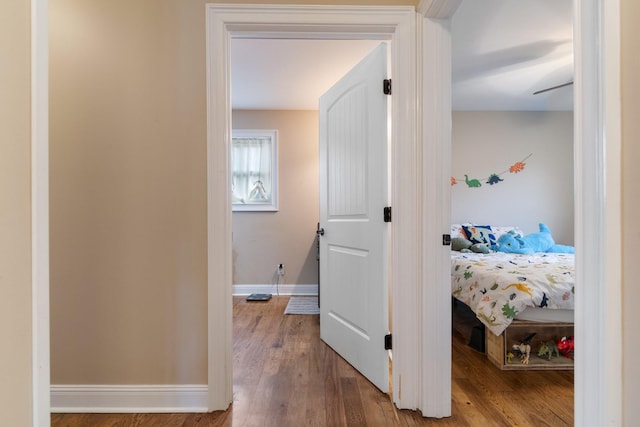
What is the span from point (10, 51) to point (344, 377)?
1.95m

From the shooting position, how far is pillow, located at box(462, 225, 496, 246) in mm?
3592

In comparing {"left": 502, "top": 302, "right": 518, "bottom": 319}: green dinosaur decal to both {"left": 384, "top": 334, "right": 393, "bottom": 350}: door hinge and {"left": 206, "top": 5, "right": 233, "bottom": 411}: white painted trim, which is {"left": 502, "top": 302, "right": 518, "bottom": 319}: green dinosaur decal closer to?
{"left": 384, "top": 334, "right": 393, "bottom": 350}: door hinge

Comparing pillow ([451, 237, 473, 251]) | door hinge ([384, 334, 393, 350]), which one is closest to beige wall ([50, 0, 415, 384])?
door hinge ([384, 334, 393, 350])

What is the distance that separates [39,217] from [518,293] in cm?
238

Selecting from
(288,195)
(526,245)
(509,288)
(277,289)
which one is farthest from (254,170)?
(526,245)

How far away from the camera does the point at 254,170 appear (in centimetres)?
388

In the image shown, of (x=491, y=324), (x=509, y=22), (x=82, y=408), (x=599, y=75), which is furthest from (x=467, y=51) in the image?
(x=82, y=408)

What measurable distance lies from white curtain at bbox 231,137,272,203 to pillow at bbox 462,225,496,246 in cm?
252

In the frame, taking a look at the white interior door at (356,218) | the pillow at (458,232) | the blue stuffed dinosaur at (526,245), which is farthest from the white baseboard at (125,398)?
the blue stuffed dinosaur at (526,245)

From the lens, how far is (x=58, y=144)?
1.50 metres

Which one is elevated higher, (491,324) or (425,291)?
(425,291)

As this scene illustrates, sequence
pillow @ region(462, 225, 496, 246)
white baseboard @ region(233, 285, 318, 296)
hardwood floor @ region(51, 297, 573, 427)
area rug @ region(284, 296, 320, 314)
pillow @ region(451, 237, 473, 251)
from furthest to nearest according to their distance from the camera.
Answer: white baseboard @ region(233, 285, 318, 296), pillow @ region(462, 225, 496, 246), pillow @ region(451, 237, 473, 251), area rug @ region(284, 296, 320, 314), hardwood floor @ region(51, 297, 573, 427)
